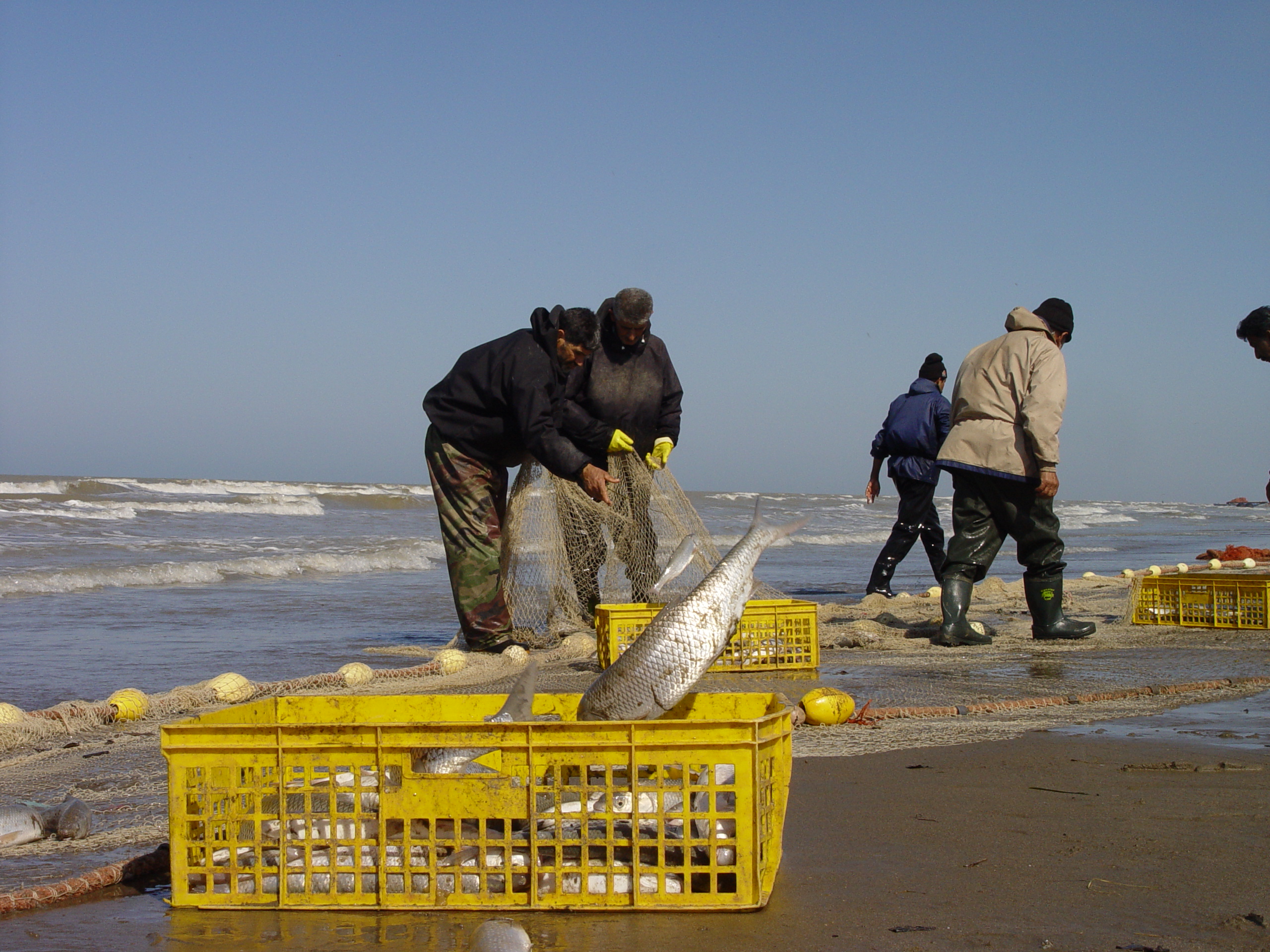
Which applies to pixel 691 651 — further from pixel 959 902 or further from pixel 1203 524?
pixel 1203 524

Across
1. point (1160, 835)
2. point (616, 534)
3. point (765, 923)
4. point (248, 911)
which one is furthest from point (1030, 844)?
point (616, 534)

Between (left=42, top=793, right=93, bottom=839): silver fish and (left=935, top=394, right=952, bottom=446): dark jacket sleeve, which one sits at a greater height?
(left=935, top=394, right=952, bottom=446): dark jacket sleeve

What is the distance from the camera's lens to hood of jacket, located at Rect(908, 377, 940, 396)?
394 inches

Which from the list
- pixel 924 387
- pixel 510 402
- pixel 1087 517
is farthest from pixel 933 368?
pixel 1087 517

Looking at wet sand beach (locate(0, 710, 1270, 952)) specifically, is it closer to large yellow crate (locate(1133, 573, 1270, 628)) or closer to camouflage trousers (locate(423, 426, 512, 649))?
camouflage trousers (locate(423, 426, 512, 649))

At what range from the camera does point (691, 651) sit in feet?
8.86

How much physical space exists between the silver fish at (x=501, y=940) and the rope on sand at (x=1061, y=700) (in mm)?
2622

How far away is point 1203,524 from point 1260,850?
44.4 metres

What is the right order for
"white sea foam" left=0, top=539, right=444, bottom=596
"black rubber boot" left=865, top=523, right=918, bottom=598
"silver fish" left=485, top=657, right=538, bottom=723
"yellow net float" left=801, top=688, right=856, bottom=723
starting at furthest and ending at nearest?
1. "white sea foam" left=0, top=539, right=444, bottom=596
2. "black rubber boot" left=865, top=523, right=918, bottom=598
3. "yellow net float" left=801, top=688, right=856, bottom=723
4. "silver fish" left=485, top=657, right=538, bottom=723

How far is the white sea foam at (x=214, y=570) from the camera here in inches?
495

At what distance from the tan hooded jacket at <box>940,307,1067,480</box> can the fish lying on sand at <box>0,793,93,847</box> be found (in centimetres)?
521

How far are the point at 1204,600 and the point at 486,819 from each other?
21.4 feet

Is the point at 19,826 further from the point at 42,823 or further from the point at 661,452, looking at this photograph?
the point at 661,452

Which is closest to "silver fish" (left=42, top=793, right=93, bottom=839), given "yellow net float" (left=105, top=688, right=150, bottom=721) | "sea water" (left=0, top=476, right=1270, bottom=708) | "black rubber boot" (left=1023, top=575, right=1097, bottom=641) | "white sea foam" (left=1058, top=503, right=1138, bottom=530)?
"yellow net float" (left=105, top=688, right=150, bottom=721)
